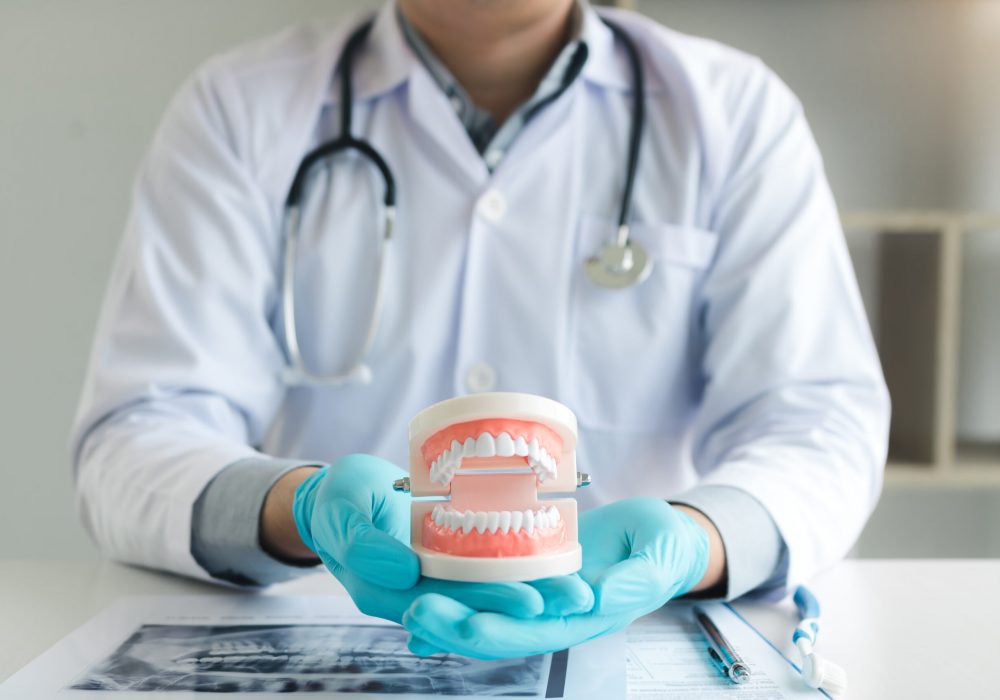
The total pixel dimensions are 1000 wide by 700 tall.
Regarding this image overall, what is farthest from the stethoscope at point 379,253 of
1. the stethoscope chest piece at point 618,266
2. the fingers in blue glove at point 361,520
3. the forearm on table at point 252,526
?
the fingers in blue glove at point 361,520

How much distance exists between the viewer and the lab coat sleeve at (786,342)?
953mm

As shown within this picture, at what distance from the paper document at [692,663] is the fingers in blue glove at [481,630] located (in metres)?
0.06

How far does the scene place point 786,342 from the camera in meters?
1.06

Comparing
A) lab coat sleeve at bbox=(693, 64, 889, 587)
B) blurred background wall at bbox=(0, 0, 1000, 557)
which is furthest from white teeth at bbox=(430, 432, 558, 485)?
blurred background wall at bbox=(0, 0, 1000, 557)

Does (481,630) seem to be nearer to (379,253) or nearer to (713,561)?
(713,561)

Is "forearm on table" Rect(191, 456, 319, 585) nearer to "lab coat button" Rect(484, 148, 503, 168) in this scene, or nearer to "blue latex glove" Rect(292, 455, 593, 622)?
"blue latex glove" Rect(292, 455, 593, 622)

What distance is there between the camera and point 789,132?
1172 mm

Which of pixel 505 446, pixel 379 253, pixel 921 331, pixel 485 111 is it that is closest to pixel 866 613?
pixel 505 446

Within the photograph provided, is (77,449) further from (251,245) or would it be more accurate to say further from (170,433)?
(251,245)

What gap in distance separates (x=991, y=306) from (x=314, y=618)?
1.71 metres

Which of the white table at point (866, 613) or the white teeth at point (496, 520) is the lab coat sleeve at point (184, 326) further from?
the white teeth at point (496, 520)

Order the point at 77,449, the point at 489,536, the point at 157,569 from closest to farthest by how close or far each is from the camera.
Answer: the point at 489,536 → the point at 157,569 → the point at 77,449

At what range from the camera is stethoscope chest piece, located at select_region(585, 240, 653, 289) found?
1.09 meters

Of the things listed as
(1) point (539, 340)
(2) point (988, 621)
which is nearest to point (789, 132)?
(1) point (539, 340)
